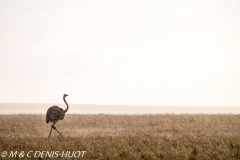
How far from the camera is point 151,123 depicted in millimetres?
21391

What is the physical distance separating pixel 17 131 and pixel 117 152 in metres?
9.39

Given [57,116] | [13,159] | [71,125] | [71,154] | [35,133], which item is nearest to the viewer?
[13,159]

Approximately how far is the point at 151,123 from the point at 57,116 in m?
9.02

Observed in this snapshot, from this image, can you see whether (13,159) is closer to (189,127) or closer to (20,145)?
(20,145)

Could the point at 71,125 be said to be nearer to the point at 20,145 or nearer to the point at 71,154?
the point at 20,145

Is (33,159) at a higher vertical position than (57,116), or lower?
lower

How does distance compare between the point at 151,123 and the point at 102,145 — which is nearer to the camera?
the point at 102,145

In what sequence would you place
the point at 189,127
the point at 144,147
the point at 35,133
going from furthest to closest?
1. the point at 189,127
2. the point at 35,133
3. the point at 144,147

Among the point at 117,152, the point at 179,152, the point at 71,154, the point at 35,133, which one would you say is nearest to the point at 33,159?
the point at 71,154

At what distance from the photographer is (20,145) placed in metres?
11.5

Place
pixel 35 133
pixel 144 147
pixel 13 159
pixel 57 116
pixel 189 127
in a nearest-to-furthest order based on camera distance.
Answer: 1. pixel 13 159
2. pixel 144 147
3. pixel 57 116
4. pixel 35 133
5. pixel 189 127

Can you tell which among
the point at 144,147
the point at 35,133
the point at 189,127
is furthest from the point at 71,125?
the point at 144,147

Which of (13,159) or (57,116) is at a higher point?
(57,116)

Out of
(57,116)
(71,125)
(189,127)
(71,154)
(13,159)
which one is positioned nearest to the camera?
(13,159)
